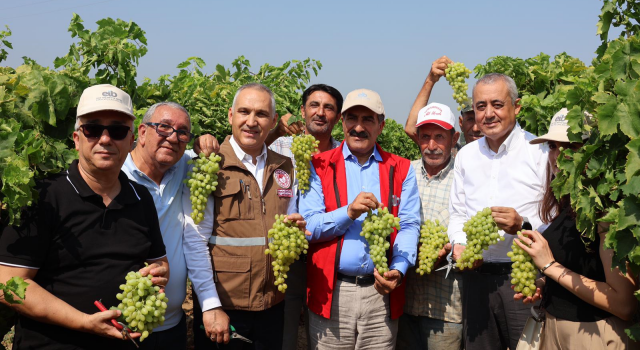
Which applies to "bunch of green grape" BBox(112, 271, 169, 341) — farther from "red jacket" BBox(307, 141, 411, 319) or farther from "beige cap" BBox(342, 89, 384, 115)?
"beige cap" BBox(342, 89, 384, 115)

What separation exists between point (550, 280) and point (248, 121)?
2502mm

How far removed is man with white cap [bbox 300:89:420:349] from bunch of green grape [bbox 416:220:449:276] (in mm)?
113

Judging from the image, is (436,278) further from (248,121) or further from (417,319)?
(248,121)

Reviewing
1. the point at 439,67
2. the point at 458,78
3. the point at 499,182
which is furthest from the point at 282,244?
the point at 439,67

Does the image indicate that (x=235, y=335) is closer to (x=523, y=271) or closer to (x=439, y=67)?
(x=523, y=271)

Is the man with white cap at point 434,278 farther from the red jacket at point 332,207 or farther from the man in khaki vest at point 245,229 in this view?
the man in khaki vest at point 245,229

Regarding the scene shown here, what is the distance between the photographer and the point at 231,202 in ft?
13.4

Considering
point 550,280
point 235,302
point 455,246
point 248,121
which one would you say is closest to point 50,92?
point 248,121

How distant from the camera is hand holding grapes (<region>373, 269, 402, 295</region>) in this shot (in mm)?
4078

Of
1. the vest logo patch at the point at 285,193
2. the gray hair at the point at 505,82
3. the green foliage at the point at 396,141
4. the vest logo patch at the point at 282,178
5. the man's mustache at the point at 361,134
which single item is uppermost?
the green foliage at the point at 396,141

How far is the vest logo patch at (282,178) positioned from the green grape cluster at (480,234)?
148 centimetres

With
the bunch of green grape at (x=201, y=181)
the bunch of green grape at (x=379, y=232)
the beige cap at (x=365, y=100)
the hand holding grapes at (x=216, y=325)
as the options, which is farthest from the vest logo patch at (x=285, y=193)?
the hand holding grapes at (x=216, y=325)

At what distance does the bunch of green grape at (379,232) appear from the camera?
3.96 metres

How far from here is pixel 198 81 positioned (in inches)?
260
